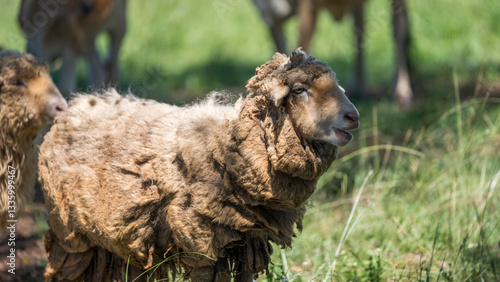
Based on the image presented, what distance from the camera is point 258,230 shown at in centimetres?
325

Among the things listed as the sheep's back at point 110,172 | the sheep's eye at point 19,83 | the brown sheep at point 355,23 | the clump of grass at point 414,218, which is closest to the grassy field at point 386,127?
the clump of grass at point 414,218

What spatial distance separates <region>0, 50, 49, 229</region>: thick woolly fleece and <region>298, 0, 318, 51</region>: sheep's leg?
4283 millimetres

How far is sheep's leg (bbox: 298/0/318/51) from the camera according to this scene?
7986 millimetres

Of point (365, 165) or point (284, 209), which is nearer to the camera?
point (284, 209)

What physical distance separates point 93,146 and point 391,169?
3.28 metres

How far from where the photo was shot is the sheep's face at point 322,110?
2.94 metres

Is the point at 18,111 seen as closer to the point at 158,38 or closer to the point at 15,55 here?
the point at 15,55

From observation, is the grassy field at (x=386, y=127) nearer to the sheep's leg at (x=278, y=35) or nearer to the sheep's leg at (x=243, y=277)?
the sheep's leg at (x=243, y=277)

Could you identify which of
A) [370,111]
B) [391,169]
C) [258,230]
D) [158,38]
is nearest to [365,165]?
→ [391,169]

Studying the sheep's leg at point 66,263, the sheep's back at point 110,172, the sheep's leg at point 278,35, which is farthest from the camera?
the sheep's leg at point 278,35

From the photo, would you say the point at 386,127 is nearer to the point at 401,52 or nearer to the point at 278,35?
the point at 401,52

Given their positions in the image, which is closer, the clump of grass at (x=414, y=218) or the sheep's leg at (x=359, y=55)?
the clump of grass at (x=414, y=218)

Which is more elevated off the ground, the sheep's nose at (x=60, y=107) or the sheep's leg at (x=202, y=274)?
the sheep's nose at (x=60, y=107)

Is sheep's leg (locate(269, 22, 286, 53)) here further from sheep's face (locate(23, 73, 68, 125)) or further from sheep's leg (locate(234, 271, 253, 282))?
sheep's leg (locate(234, 271, 253, 282))
